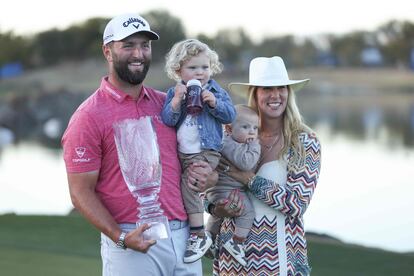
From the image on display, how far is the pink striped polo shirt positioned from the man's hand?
12cm

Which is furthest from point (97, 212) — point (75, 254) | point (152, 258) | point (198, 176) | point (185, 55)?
point (75, 254)

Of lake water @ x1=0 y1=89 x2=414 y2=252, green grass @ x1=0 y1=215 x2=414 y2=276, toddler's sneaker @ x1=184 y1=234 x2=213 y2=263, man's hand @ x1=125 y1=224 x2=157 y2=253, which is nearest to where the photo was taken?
man's hand @ x1=125 y1=224 x2=157 y2=253

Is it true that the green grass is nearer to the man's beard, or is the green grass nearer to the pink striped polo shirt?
the pink striped polo shirt

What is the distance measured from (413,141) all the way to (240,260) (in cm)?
2551

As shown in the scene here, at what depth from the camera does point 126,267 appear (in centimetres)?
329

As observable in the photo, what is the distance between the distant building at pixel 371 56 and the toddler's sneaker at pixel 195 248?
30908 millimetres

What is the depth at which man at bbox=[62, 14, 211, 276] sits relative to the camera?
10.5 ft

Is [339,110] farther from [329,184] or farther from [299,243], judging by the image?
[299,243]

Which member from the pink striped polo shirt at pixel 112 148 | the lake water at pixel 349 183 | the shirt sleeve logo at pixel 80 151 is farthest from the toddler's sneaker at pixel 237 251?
the lake water at pixel 349 183

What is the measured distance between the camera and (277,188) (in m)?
3.55

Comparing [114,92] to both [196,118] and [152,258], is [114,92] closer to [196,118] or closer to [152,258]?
[196,118]

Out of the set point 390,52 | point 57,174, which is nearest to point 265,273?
point 57,174

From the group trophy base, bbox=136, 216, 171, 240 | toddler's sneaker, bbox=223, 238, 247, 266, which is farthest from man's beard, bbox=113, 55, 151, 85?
toddler's sneaker, bbox=223, 238, 247, 266

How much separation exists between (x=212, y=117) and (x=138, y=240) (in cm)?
68
